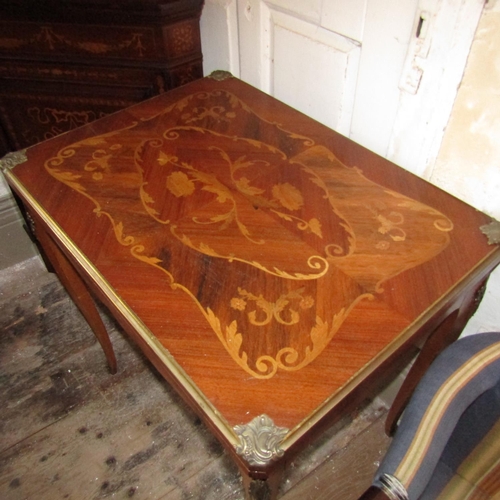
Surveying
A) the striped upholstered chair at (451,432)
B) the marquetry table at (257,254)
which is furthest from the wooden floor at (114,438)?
the striped upholstered chair at (451,432)

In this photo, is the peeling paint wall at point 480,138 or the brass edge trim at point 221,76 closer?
the peeling paint wall at point 480,138

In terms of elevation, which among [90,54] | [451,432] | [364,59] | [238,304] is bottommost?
[451,432]

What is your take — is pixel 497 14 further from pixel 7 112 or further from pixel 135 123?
pixel 7 112

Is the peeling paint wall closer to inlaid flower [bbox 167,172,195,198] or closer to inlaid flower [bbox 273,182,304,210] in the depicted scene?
inlaid flower [bbox 273,182,304,210]

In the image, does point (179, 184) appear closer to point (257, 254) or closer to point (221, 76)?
point (257, 254)

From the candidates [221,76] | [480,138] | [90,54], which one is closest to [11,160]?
[90,54]

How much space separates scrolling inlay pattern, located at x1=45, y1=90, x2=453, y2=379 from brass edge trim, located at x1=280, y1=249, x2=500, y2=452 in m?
0.07

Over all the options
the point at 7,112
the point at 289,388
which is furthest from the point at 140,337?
the point at 7,112

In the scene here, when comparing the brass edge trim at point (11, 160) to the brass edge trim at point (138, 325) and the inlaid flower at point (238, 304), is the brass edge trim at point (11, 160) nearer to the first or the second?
the brass edge trim at point (138, 325)

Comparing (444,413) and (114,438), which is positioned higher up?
(444,413)

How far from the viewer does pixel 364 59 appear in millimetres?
1124

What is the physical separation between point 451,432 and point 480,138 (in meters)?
0.61

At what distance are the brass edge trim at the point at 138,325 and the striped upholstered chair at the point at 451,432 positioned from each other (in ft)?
0.85

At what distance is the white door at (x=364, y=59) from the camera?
96cm
